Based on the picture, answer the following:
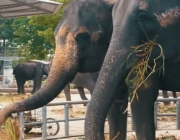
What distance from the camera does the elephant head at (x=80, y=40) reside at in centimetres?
688

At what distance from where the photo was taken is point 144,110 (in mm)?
5996

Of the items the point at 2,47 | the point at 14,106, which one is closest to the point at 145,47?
the point at 14,106

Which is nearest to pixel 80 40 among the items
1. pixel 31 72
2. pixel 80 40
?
pixel 80 40

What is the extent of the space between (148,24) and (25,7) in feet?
47.2

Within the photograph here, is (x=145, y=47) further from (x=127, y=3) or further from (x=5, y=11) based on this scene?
(x=5, y=11)

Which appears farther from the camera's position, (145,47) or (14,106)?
(14,106)

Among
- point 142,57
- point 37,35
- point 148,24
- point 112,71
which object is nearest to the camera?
point 112,71

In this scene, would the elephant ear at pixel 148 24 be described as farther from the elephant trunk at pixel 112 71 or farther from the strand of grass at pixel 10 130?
the strand of grass at pixel 10 130

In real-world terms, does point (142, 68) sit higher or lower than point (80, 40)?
lower

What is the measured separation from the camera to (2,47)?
57875 mm

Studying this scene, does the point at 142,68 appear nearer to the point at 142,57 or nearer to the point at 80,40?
the point at 142,57

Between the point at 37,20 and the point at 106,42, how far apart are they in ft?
77.2

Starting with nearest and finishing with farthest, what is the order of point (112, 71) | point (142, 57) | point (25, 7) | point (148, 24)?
point (112, 71) < point (142, 57) < point (148, 24) < point (25, 7)

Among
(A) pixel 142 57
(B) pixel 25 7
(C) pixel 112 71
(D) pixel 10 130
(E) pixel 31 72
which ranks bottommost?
(D) pixel 10 130
